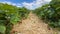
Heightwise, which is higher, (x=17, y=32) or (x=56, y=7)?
(x=56, y=7)

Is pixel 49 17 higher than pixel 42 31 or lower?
higher

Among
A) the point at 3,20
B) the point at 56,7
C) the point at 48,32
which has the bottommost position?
the point at 48,32

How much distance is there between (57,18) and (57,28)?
85cm

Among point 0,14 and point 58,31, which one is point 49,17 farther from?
point 0,14

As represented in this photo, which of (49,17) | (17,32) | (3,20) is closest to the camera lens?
(3,20)

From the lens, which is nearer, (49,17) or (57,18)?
(57,18)

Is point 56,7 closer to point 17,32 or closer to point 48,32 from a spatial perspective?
point 48,32

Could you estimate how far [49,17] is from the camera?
848 cm

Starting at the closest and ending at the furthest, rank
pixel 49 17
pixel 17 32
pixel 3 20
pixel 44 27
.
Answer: pixel 3 20 → pixel 17 32 → pixel 44 27 → pixel 49 17

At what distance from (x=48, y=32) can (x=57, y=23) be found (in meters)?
0.84

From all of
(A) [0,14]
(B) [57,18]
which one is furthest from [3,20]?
(B) [57,18]

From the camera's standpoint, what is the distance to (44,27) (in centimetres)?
756

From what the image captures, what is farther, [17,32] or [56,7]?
[56,7]

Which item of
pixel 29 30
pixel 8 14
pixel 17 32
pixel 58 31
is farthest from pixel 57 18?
pixel 8 14
